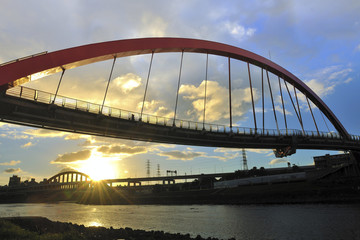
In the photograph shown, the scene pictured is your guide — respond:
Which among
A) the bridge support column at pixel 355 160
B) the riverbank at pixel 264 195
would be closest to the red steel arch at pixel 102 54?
the riverbank at pixel 264 195

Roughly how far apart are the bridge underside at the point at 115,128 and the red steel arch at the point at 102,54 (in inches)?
87.0

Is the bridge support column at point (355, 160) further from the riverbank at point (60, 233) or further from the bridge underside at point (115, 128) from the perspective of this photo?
the riverbank at point (60, 233)

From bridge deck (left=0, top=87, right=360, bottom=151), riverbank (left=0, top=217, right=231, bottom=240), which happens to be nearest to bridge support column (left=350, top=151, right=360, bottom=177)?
bridge deck (left=0, top=87, right=360, bottom=151)

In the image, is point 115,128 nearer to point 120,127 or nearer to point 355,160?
point 120,127

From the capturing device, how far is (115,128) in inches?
1108

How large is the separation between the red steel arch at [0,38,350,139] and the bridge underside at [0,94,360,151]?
221 centimetres

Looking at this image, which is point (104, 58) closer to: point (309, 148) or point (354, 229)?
point (354, 229)

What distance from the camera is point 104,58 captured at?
82.9 ft

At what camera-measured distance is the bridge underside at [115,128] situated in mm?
21750

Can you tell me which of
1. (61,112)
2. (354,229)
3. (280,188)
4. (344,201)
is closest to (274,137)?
(280,188)

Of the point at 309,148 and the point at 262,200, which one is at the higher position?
the point at 309,148

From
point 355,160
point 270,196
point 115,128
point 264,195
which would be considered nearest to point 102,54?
point 115,128

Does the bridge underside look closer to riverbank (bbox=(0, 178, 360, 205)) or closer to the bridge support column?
riverbank (bbox=(0, 178, 360, 205))

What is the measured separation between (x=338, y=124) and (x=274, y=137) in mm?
27078
